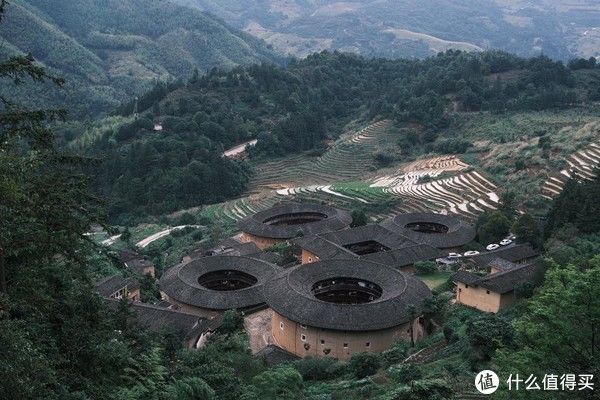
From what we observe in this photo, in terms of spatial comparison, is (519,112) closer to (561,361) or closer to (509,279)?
(509,279)

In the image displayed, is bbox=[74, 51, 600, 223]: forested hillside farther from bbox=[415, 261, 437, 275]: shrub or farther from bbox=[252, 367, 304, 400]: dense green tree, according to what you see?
bbox=[252, 367, 304, 400]: dense green tree

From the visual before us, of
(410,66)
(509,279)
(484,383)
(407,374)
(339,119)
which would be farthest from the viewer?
(410,66)

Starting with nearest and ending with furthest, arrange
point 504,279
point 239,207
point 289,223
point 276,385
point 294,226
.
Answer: point 276,385 < point 504,279 < point 294,226 < point 289,223 < point 239,207

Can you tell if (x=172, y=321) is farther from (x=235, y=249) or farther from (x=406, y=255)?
(x=406, y=255)

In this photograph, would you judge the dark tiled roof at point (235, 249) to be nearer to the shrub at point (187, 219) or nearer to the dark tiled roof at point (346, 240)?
the dark tiled roof at point (346, 240)

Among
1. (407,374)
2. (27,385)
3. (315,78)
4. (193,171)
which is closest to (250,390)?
(407,374)

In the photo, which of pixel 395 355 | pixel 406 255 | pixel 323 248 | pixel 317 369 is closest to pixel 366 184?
pixel 323 248

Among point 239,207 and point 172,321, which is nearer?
point 172,321

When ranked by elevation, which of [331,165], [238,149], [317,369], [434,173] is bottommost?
[238,149]
